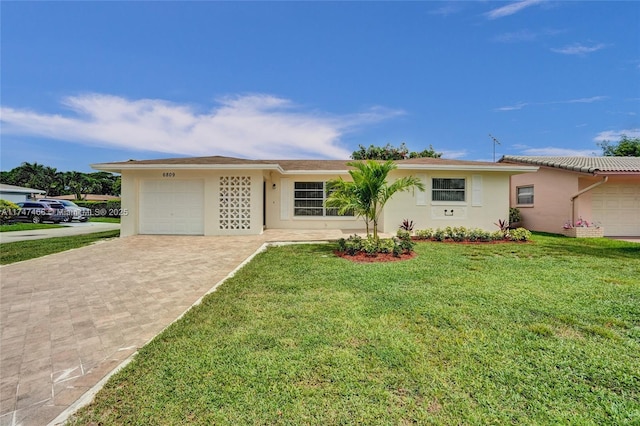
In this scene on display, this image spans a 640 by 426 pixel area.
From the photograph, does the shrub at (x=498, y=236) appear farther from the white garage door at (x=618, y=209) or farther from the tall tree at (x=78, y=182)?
the tall tree at (x=78, y=182)

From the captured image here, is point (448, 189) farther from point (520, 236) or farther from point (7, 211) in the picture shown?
point (7, 211)

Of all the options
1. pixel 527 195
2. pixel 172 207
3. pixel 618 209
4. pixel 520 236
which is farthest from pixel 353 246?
pixel 618 209

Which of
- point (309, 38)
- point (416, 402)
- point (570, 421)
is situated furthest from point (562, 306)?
point (309, 38)

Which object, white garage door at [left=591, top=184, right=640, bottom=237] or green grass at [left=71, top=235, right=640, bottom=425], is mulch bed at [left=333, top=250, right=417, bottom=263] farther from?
white garage door at [left=591, top=184, right=640, bottom=237]

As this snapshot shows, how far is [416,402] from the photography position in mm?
2303

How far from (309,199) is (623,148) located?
36890mm

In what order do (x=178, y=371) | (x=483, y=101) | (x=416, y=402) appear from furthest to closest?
(x=483, y=101), (x=178, y=371), (x=416, y=402)

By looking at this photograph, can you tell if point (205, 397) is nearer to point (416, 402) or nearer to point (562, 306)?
point (416, 402)

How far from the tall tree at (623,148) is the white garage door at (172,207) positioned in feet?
135

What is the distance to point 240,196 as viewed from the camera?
12938 mm

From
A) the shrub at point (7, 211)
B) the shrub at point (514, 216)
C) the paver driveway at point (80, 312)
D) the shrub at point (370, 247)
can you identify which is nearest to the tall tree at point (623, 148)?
the shrub at point (514, 216)

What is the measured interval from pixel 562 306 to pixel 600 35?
14945 mm

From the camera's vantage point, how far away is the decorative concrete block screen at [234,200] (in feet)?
42.4

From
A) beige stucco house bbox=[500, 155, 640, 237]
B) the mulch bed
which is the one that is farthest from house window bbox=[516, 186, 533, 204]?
the mulch bed
